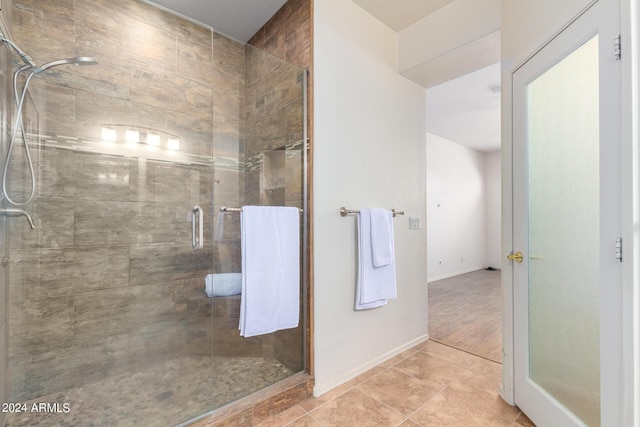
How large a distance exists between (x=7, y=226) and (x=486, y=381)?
10.0ft

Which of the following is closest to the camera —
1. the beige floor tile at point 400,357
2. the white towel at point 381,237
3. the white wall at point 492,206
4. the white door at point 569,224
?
the white door at point 569,224

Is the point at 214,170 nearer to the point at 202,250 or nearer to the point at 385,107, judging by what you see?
the point at 202,250

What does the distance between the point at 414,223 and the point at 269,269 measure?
1.44 meters

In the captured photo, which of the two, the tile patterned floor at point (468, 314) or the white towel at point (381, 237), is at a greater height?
the white towel at point (381, 237)

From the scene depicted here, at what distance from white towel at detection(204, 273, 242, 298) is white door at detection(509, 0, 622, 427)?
170cm

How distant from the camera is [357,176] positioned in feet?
7.06

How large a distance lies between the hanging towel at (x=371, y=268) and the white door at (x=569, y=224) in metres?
0.81

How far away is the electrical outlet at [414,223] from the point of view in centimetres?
258

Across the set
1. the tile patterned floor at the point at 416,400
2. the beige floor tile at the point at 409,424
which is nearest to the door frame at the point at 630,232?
the tile patterned floor at the point at 416,400

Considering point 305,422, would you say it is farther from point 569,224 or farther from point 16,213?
point 16,213

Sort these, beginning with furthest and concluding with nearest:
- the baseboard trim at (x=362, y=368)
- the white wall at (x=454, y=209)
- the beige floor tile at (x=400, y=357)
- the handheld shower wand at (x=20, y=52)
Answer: the white wall at (x=454, y=209), the beige floor tile at (x=400, y=357), the baseboard trim at (x=362, y=368), the handheld shower wand at (x=20, y=52)

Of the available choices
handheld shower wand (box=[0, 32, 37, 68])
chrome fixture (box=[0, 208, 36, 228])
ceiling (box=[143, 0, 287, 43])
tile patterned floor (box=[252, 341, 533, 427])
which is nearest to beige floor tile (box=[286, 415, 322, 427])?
tile patterned floor (box=[252, 341, 533, 427])

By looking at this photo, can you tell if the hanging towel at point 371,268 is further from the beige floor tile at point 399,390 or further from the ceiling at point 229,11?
the ceiling at point 229,11

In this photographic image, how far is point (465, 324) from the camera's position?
3.13 metres
